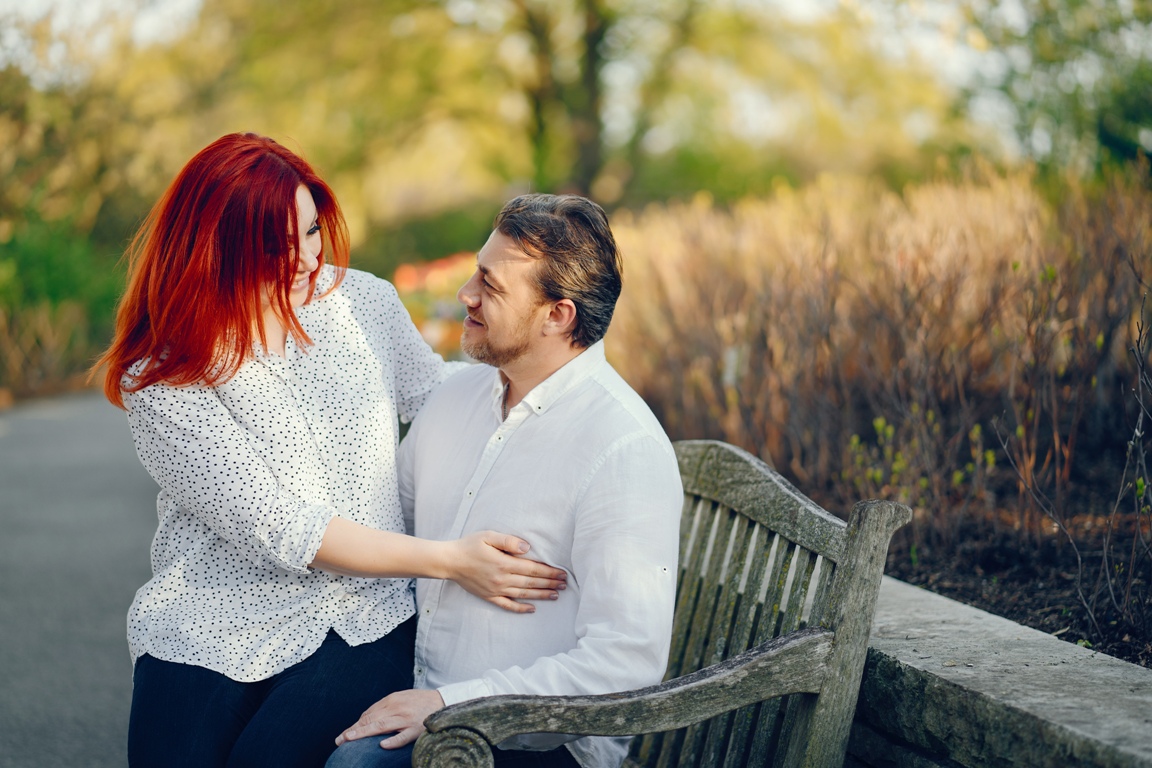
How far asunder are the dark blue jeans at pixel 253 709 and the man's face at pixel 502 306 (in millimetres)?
736

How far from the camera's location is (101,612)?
16.2 feet

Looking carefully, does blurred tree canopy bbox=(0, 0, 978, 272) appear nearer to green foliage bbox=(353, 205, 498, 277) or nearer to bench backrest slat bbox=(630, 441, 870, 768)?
green foliage bbox=(353, 205, 498, 277)

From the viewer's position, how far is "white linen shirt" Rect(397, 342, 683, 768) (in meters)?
2.01

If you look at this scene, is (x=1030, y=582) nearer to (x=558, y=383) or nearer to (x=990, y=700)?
(x=990, y=700)

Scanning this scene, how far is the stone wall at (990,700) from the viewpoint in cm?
171

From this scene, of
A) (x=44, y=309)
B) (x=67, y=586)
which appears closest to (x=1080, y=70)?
(x=67, y=586)

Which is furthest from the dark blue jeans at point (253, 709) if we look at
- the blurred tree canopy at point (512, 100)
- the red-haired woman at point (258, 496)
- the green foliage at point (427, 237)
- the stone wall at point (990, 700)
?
the green foliage at point (427, 237)

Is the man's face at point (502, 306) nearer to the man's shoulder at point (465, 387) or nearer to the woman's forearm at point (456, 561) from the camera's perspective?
the man's shoulder at point (465, 387)

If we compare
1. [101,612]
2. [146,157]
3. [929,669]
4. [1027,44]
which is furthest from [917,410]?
[146,157]

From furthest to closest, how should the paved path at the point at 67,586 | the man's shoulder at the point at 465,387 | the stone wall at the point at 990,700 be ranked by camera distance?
the paved path at the point at 67,586, the man's shoulder at the point at 465,387, the stone wall at the point at 990,700

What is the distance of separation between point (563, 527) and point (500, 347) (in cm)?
43

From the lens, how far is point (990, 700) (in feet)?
6.04

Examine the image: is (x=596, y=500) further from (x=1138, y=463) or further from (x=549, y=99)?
(x=549, y=99)

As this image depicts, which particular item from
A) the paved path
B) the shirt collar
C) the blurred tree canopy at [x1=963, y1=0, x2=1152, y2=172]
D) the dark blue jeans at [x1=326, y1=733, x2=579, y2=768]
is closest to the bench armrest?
the dark blue jeans at [x1=326, y1=733, x2=579, y2=768]
